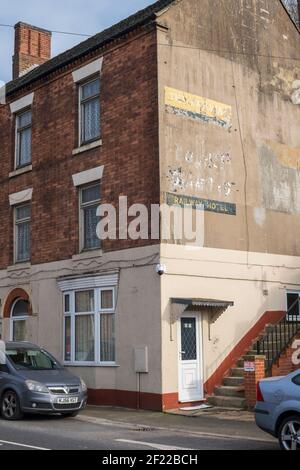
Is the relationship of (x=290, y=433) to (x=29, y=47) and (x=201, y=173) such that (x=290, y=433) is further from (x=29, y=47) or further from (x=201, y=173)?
(x=29, y=47)

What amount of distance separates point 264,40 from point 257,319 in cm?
818

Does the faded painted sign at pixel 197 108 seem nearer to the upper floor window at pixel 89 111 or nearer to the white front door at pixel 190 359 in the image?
the upper floor window at pixel 89 111

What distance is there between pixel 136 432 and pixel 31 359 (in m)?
3.55

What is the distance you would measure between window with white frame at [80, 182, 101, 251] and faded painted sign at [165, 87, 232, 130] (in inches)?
118

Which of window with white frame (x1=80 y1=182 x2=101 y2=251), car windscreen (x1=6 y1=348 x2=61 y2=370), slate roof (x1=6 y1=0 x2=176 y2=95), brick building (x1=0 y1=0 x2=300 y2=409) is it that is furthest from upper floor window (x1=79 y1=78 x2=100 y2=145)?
car windscreen (x1=6 y1=348 x2=61 y2=370)

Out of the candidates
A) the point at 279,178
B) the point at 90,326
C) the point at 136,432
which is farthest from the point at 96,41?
the point at 136,432

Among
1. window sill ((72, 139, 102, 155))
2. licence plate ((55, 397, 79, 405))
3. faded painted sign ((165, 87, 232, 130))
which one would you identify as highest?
faded painted sign ((165, 87, 232, 130))

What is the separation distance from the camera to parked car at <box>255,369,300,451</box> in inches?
360

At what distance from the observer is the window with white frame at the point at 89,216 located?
17391mm

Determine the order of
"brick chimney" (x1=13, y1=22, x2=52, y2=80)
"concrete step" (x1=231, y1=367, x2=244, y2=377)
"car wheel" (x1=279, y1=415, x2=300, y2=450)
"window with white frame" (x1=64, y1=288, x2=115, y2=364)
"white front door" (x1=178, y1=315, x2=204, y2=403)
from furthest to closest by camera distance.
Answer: "brick chimney" (x1=13, y1=22, x2=52, y2=80) → "window with white frame" (x1=64, y1=288, x2=115, y2=364) → "concrete step" (x1=231, y1=367, x2=244, y2=377) → "white front door" (x1=178, y1=315, x2=204, y2=403) → "car wheel" (x1=279, y1=415, x2=300, y2=450)

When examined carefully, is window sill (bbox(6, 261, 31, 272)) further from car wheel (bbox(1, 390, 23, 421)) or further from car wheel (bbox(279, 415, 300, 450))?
car wheel (bbox(279, 415, 300, 450))

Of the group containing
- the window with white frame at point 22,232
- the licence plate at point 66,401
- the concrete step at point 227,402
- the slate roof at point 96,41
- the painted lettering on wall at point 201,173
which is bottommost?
the concrete step at point 227,402

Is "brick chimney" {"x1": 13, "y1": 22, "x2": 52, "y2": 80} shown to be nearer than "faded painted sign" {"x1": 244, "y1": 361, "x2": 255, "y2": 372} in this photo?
No

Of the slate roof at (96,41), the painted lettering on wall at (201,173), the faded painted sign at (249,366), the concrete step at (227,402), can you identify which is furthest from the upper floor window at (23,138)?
the faded painted sign at (249,366)
